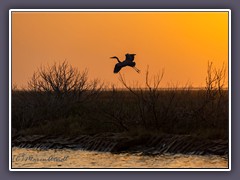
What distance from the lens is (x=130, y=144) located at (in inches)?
400

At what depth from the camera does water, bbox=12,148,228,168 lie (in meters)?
9.77

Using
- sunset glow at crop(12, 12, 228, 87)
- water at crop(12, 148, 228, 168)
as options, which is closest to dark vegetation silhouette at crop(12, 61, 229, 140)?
sunset glow at crop(12, 12, 228, 87)

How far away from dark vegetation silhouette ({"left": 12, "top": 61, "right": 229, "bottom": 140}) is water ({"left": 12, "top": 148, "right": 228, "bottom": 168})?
1.08 ft

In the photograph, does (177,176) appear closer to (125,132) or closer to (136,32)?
(125,132)

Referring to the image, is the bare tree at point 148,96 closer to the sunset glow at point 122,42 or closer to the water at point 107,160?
the sunset glow at point 122,42

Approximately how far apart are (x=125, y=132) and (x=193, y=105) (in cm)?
104

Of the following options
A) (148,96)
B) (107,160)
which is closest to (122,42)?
(148,96)

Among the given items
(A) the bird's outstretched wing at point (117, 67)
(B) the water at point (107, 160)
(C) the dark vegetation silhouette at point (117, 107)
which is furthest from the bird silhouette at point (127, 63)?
(B) the water at point (107, 160)

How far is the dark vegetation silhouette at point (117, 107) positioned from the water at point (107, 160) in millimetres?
328

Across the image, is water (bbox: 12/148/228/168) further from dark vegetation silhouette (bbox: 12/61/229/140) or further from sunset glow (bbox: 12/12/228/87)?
sunset glow (bbox: 12/12/228/87)

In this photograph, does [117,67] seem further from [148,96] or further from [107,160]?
[107,160]

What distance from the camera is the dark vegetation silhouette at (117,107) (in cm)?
1006

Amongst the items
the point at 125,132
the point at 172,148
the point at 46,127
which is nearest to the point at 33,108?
the point at 46,127
